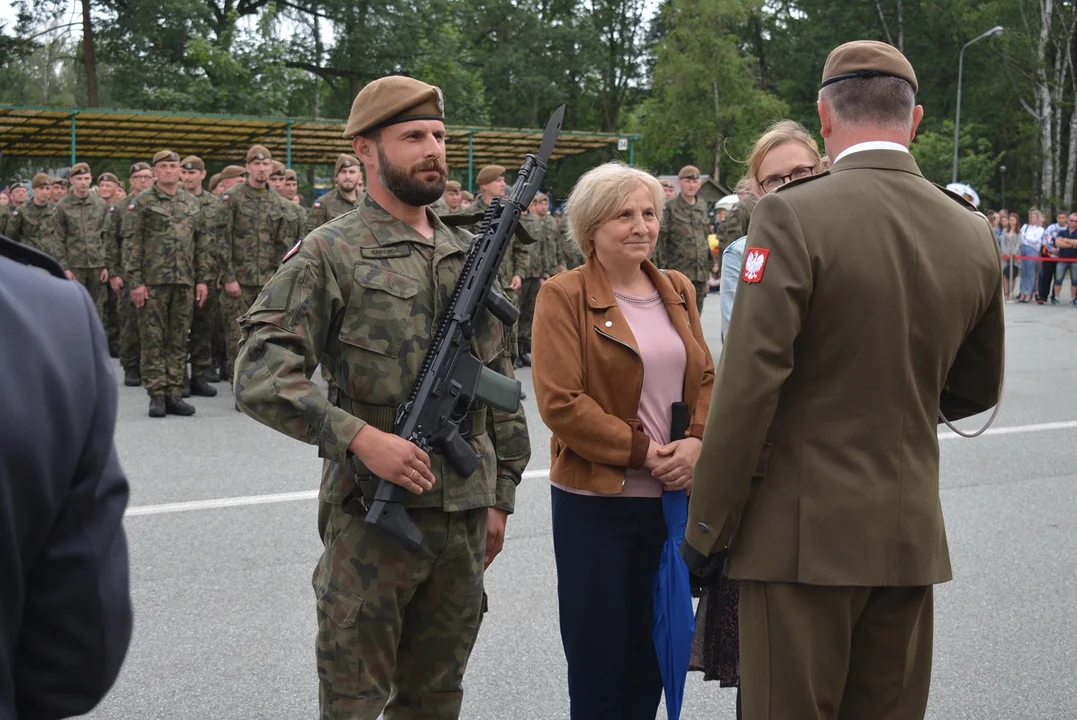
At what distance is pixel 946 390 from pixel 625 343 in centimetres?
93

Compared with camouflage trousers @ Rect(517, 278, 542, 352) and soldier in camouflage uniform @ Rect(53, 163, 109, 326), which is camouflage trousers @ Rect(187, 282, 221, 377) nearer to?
soldier in camouflage uniform @ Rect(53, 163, 109, 326)

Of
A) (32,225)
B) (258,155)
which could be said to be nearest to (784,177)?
(258,155)

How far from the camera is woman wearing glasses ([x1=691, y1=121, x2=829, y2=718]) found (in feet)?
10.9

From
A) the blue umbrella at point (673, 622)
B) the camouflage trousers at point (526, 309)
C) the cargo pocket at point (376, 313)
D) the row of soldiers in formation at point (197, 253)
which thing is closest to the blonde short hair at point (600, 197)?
the cargo pocket at point (376, 313)

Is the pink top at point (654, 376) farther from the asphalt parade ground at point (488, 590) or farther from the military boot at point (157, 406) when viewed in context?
the military boot at point (157, 406)

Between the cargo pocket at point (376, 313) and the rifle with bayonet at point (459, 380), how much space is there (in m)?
0.10

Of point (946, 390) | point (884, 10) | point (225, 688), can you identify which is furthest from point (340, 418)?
point (884, 10)

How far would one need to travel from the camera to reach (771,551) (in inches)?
103

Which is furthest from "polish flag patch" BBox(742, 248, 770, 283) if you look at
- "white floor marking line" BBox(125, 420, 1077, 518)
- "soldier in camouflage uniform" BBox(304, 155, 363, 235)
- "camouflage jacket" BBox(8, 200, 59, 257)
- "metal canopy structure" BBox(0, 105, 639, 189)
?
"metal canopy structure" BBox(0, 105, 639, 189)

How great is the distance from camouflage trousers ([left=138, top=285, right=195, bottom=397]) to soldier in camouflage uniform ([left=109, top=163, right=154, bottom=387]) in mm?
912

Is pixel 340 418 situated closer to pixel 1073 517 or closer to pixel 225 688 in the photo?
pixel 225 688

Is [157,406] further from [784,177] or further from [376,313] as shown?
[376,313]

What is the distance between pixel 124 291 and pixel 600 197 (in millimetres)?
9496

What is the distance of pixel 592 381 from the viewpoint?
352cm
